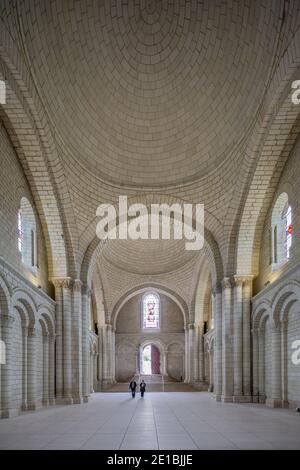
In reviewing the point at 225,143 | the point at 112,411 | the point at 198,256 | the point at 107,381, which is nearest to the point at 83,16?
the point at 225,143

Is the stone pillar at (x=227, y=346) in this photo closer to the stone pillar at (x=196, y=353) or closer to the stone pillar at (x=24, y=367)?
the stone pillar at (x=24, y=367)

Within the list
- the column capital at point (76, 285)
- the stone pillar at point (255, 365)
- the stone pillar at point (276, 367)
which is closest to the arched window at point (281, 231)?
the stone pillar at point (276, 367)

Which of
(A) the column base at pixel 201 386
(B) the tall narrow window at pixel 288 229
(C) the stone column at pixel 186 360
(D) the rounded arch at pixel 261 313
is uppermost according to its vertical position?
(B) the tall narrow window at pixel 288 229

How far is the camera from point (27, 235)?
22641 millimetres

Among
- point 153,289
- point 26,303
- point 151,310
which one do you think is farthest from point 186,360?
point 26,303

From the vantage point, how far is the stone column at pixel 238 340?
2511cm

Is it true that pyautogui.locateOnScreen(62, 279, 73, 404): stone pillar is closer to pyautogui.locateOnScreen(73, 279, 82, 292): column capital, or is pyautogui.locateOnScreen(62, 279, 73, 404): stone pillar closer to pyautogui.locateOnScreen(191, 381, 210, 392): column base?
pyautogui.locateOnScreen(73, 279, 82, 292): column capital

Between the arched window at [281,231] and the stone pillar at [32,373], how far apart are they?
1015 centimetres

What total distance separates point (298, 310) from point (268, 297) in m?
3.09

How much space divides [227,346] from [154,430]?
12197 millimetres

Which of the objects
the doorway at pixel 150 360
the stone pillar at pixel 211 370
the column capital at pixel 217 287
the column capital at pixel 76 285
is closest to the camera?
the column capital at pixel 76 285

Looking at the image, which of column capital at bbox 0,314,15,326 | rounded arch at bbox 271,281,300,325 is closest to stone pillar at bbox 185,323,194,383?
rounded arch at bbox 271,281,300,325

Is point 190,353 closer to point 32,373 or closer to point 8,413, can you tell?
point 32,373

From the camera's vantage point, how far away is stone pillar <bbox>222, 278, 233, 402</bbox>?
25.4 metres
